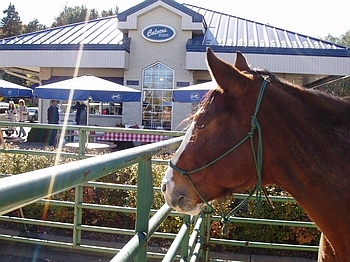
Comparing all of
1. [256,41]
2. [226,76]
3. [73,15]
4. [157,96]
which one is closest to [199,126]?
[226,76]

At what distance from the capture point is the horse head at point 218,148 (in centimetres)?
194

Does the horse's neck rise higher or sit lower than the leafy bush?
higher

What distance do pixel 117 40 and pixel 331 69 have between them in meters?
9.92

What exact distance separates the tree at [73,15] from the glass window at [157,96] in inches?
1958

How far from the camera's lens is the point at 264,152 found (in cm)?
Answer: 195

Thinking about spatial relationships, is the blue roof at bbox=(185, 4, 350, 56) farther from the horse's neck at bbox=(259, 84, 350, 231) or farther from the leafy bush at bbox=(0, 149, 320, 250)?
the horse's neck at bbox=(259, 84, 350, 231)

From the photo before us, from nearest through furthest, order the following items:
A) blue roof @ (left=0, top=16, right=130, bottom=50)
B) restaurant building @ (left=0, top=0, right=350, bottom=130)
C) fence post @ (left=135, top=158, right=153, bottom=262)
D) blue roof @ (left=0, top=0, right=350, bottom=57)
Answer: fence post @ (left=135, top=158, right=153, bottom=262) → blue roof @ (left=0, top=0, right=350, bottom=57) → restaurant building @ (left=0, top=0, right=350, bottom=130) → blue roof @ (left=0, top=16, right=130, bottom=50)

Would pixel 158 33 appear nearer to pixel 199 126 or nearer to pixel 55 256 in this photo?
pixel 55 256

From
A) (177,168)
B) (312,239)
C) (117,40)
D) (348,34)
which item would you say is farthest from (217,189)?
(348,34)

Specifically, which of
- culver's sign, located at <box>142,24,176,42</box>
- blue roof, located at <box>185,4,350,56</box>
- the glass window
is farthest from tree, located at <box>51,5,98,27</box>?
the glass window

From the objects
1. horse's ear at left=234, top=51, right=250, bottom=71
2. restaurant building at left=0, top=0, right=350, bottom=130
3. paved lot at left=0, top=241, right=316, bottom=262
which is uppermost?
restaurant building at left=0, top=0, right=350, bottom=130

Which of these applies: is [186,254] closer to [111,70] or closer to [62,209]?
[62,209]

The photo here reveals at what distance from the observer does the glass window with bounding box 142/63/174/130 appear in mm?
17609

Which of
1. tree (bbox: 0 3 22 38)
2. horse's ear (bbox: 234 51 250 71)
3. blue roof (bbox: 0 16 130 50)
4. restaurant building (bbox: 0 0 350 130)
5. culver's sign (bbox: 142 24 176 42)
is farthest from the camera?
tree (bbox: 0 3 22 38)
